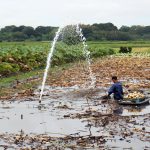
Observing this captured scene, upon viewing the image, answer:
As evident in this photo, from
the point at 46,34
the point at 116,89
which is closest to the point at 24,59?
the point at 116,89

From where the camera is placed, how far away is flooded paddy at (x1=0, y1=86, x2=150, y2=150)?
33.8 ft

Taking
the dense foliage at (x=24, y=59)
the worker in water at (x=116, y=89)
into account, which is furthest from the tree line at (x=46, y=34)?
the worker in water at (x=116, y=89)

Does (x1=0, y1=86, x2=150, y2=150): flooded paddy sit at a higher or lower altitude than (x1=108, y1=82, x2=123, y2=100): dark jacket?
lower

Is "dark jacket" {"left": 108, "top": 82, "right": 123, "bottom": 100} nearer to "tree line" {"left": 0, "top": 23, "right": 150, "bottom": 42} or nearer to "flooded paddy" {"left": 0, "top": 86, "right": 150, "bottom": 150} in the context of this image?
"flooded paddy" {"left": 0, "top": 86, "right": 150, "bottom": 150}

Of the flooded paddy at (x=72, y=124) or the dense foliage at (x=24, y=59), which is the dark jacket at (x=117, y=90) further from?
the dense foliage at (x=24, y=59)

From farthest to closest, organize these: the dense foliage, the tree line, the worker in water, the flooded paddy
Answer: the tree line → the dense foliage → the worker in water → the flooded paddy

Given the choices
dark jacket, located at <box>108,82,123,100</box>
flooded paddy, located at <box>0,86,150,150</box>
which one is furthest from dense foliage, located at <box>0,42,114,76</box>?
dark jacket, located at <box>108,82,123,100</box>

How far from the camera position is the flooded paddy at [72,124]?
10312mm

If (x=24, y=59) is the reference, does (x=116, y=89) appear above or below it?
below

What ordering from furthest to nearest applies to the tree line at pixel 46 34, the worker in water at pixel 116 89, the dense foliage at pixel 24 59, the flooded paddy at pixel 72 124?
the tree line at pixel 46 34 < the dense foliage at pixel 24 59 < the worker in water at pixel 116 89 < the flooded paddy at pixel 72 124

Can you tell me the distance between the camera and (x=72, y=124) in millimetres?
12570

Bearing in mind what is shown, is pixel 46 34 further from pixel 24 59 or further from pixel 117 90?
pixel 117 90

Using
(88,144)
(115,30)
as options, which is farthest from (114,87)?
(115,30)

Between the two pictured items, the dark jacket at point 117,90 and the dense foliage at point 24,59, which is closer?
the dark jacket at point 117,90
